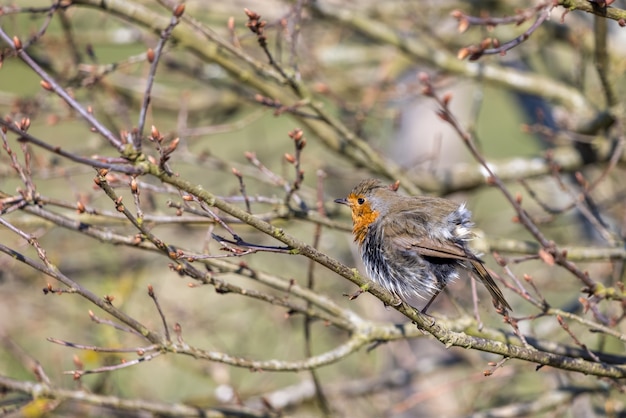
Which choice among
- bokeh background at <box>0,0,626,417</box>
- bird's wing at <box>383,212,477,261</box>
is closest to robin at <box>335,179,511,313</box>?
bird's wing at <box>383,212,477,261</box>

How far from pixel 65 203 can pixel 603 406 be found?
3217 mm

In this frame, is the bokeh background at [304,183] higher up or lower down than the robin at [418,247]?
higher up

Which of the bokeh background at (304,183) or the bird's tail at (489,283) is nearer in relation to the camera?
the bird's tail at (489,283)

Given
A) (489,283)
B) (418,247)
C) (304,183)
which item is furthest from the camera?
(304,183)

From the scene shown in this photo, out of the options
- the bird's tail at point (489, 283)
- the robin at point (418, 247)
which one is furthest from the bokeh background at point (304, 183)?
the bird's tail at point (489, 283)

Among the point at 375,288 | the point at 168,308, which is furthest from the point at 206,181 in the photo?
the point at 375,288

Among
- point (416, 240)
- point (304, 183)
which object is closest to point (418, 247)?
point (416, 240)

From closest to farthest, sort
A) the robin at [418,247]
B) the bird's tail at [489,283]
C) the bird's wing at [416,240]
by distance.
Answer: the bird's tail at [489,283], the bird's wing at [416,240], the robin at [418,247]

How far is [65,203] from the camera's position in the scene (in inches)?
134

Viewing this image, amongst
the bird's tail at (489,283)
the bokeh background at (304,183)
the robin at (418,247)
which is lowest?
the bird's tail at (489,283)

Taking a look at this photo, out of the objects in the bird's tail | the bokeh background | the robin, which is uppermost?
the bokeh background

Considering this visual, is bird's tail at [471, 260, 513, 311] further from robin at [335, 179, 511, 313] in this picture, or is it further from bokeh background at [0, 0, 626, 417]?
bokeh background at [0, 0, 626, 417]

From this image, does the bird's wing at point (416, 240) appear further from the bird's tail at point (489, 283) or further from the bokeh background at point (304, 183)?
the bokeh background at point (304, 183)

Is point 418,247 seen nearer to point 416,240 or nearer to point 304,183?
point 416,240
